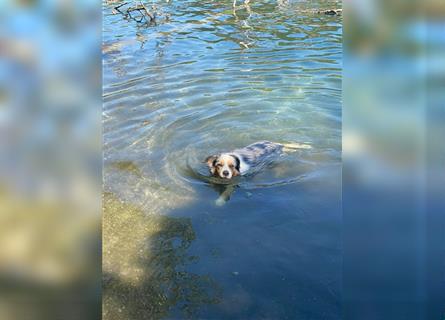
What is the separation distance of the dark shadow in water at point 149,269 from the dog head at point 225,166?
1117mm

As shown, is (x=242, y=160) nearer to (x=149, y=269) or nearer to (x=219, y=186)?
(x=219, y=186)

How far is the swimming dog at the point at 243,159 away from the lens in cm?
684

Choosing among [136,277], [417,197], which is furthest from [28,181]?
[136,277]

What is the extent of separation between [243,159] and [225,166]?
0.39 metres

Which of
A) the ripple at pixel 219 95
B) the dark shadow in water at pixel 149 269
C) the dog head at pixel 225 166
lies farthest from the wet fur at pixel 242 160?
the dark shadow in water at pixel 149 269

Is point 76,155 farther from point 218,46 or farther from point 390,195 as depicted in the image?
point 218,46

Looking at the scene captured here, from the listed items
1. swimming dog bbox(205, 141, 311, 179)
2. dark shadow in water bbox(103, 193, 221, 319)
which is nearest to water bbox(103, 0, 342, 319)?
dark shadow in water bbox(103, 193, 221, 319)

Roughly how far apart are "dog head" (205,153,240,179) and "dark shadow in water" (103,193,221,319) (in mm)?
1117

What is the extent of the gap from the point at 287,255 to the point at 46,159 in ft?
13.6

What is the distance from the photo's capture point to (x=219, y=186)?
6754 millimetres

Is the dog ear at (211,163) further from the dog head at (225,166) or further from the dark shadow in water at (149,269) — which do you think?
the dark shadow in water at (149,269)

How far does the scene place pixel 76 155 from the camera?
125cm

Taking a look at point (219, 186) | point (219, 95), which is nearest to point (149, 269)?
point (219, 186)

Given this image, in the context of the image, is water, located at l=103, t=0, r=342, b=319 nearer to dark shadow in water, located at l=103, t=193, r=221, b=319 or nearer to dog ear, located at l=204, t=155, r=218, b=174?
dark shadow in water, located at l=103, t=193, r=221, b=319
